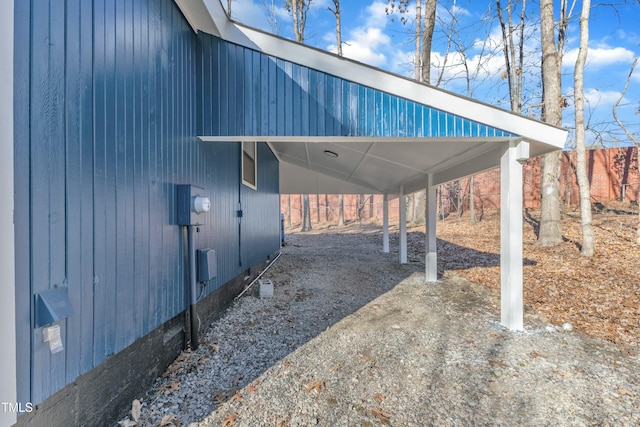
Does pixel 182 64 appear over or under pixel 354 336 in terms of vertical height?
over

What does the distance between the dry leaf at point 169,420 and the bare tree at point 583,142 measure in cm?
867

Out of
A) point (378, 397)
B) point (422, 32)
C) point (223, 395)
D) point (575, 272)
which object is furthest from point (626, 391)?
point (422, 32)

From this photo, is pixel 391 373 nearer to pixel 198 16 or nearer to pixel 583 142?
pixel 198 16

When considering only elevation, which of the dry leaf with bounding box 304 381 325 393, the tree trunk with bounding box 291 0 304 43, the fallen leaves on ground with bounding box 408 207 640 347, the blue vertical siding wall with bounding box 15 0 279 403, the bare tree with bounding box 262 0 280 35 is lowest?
the dry leaf with bounding box 304 381 325 393

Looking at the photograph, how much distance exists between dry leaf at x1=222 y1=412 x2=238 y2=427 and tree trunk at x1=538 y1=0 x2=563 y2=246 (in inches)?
361

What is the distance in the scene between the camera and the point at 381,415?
2223mm

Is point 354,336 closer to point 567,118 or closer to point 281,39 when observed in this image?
point 281,39

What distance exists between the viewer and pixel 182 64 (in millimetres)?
3105

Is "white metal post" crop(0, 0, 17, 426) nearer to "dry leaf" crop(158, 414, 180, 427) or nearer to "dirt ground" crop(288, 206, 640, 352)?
"dry leaf" crop(158, 414, 180, 427)

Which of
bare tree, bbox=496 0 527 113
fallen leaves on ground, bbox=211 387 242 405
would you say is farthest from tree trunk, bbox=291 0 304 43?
fallen leaves on ground, bbox=211 387 242 405

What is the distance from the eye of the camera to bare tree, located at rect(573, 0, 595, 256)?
282 inches

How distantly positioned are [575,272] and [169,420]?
728 centimetres

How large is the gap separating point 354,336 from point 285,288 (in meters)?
2.46

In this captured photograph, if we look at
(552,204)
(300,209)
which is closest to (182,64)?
(552,204)
